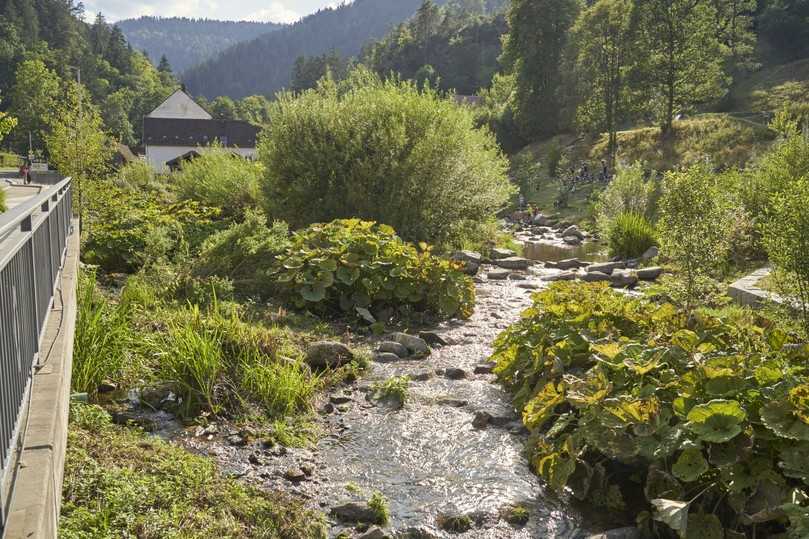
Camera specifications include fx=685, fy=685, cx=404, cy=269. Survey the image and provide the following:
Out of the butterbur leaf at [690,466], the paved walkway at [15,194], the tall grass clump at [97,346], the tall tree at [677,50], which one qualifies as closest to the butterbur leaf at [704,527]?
the butterbur leaf at [690,466]

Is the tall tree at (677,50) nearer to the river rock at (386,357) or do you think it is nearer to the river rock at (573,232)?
the river rock at (573,232)

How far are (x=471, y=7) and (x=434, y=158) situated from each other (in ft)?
616

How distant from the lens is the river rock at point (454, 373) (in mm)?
8148

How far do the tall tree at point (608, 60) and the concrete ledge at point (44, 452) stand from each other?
39402 mm

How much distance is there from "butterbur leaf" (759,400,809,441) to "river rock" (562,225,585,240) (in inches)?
785

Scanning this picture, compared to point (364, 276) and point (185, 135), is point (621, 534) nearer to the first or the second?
point (364, 276)

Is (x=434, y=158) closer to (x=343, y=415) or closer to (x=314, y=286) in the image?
(x=314, y=286)

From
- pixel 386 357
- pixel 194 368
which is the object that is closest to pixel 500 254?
pixel 386 357

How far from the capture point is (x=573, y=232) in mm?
24594

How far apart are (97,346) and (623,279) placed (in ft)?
35.3

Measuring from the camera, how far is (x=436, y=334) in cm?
981

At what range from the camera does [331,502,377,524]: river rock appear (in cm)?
492

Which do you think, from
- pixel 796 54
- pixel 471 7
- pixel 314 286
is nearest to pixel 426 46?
pixel 796 54

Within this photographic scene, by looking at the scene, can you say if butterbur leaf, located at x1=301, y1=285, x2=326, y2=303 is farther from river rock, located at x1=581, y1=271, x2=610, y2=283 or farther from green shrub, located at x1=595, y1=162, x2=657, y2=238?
green shrub, located at x1=595, y1=162, x2=657, y2=238
